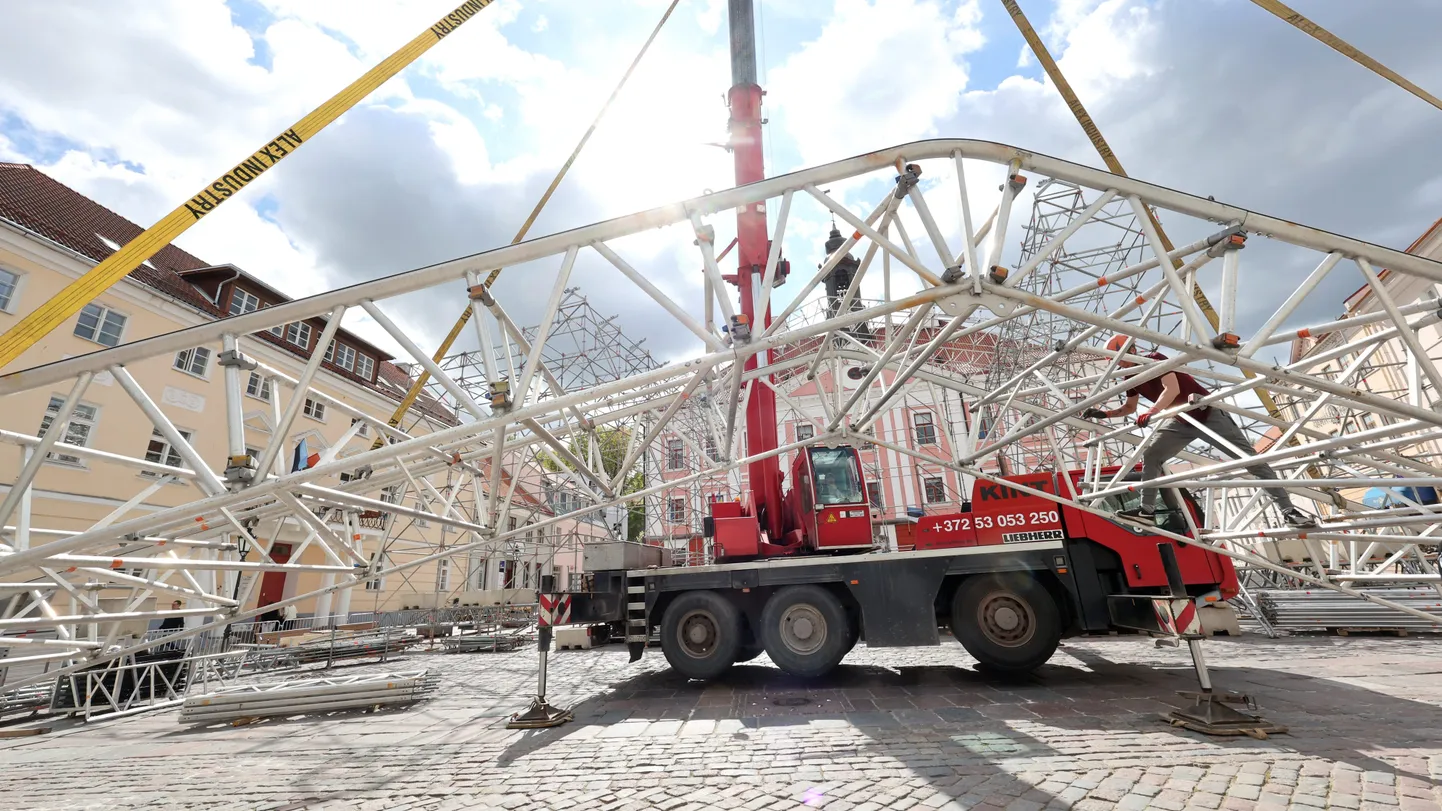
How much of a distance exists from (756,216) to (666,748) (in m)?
8.61

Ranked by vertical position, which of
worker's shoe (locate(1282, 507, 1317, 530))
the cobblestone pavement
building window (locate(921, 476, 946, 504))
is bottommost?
the cobblestone pavement

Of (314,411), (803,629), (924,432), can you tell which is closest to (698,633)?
(803,629)

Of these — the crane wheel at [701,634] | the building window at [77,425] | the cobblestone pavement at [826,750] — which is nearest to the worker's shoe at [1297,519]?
the cobblestone pavement at [826,750]

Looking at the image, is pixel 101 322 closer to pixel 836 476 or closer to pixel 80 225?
pixel 80 225

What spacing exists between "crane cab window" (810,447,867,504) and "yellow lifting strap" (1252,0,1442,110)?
870 cm

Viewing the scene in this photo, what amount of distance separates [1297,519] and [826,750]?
17.3 ft

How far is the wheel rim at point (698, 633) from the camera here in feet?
30.2

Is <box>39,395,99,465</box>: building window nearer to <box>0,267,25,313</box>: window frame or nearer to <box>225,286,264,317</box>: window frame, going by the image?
<box>0,267,25,313</box>: window frame

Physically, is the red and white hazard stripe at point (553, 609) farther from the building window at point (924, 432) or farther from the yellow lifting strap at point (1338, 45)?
the building window at point (924, 432)

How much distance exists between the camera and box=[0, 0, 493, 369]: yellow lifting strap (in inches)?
160

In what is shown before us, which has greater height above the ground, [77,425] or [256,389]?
[256,389]

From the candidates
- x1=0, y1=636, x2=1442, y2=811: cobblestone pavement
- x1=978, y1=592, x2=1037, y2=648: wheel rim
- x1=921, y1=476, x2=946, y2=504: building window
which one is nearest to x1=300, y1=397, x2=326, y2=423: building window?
x1=0, y1=636, x2=1442, y2=811: cobblestone pavement

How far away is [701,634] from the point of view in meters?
9.30

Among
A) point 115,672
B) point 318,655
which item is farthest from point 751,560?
point 318,655
